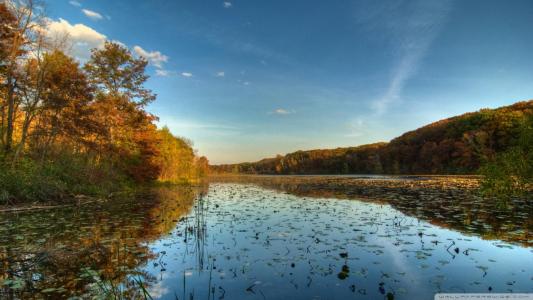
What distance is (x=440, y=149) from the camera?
77000mm

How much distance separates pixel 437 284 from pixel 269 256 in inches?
145

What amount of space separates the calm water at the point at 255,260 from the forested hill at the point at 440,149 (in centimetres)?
3260

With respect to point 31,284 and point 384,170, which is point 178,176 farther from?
point 384,170

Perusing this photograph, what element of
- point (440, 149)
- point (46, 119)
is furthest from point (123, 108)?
point (440, 149)

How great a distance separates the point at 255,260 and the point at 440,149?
84.7 metres

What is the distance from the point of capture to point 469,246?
777 centimetres

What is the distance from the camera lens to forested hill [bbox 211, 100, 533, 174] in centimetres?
6169

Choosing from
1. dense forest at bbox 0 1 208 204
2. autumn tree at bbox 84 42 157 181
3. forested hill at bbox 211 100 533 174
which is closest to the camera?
dense forest at bbox 0 1 208 204

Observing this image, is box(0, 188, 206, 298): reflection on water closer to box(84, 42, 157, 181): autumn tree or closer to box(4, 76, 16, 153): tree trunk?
box(4, 76, 16, 153): tree trunk

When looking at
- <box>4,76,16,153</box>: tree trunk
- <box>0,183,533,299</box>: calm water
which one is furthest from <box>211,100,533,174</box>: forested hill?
<box>4,76,16,153</box>: tree trunk

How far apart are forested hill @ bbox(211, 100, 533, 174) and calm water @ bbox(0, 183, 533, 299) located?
107 ft

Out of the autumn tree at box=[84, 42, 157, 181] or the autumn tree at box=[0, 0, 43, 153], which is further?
the autumn tree at box=[84, 42, 157, 181]

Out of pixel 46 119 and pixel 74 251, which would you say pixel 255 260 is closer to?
pixel 74 251

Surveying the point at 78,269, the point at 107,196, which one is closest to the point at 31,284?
the point at 78,269
